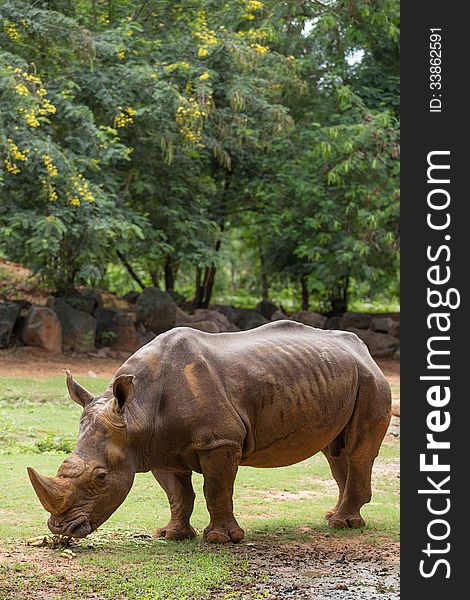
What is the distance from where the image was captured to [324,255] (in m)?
24.5

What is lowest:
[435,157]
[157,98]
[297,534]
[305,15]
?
[297,534]

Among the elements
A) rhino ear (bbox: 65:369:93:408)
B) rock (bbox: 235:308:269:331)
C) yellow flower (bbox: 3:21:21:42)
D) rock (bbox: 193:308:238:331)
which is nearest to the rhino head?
rhino ear (bbox: 65:369:93:408)

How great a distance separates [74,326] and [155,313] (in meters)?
2.43

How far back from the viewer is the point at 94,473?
709cm

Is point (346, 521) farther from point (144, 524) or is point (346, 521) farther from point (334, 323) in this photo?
point (334, 323)

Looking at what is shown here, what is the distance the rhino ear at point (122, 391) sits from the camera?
23.5 ft

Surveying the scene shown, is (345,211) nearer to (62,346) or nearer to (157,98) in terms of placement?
(157,98)

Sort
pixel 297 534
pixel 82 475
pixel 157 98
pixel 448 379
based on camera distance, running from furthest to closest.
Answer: pixel 157 98
pixel 297 534
pixel 82 475
pixel 448 379

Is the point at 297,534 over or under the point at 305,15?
under

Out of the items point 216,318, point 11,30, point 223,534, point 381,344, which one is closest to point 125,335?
point 216,318

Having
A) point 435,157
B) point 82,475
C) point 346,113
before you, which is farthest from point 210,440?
point 346,113

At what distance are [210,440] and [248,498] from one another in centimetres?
272

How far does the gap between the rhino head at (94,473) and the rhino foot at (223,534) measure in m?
0.89

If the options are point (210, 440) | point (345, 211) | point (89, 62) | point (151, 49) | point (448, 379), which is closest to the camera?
point (448, 379)
